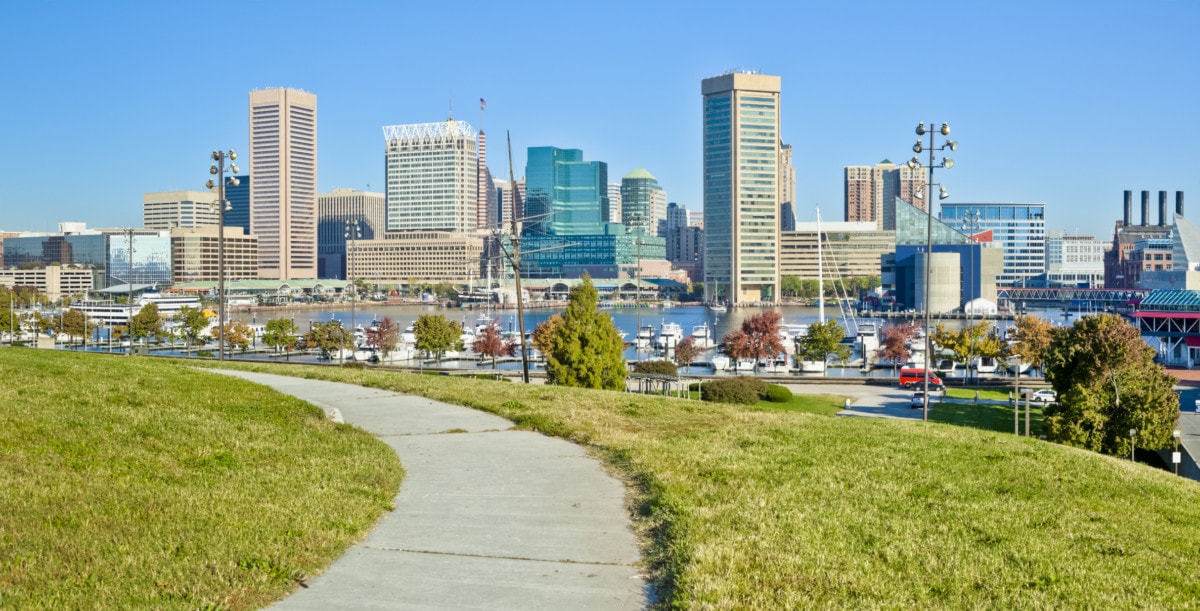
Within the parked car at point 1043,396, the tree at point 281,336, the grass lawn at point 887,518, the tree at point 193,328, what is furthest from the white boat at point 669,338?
the grass lawn at point 887,518

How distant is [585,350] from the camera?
30875mm

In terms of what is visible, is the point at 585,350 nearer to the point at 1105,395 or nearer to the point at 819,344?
the point at 1105,395

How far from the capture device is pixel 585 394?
18.2m

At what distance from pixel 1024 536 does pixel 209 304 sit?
594 feet

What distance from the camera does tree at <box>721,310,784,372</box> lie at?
71.4 meters

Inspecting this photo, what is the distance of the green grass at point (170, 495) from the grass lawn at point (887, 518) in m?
2.50

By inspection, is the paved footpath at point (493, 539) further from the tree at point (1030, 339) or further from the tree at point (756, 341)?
the tree at point (756, 341)

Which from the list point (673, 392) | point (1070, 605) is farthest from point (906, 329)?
point (1070, 605)

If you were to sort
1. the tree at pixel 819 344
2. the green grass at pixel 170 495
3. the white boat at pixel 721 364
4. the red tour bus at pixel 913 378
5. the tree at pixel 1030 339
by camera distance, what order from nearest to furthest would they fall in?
the green grass at pixel 170 495
the red tour bus at pixel 913 378
the tree at pixel 1030 339
the tree at pixel 819 344
the white boat at pixel 721 364

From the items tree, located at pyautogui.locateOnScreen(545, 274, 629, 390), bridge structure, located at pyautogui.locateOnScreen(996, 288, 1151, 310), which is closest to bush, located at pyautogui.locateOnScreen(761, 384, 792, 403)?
tree, located at pyautogui.locateOnScreen(545, 274, 629, 390)

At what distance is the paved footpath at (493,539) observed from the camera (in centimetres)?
628

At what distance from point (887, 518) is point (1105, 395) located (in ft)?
71.0

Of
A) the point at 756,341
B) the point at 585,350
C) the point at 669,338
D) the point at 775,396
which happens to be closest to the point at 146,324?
the point at 669,338

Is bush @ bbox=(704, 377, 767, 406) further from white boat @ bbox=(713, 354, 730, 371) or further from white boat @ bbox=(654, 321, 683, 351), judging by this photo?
white boat @ bbox=(654, 321, 683, 351)
